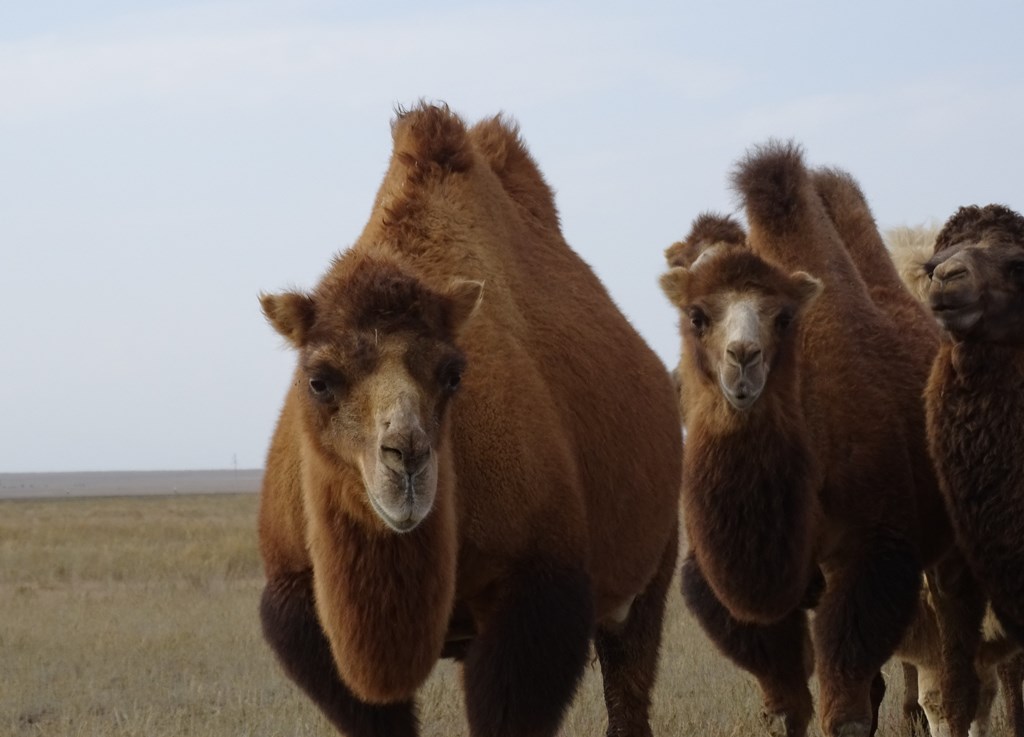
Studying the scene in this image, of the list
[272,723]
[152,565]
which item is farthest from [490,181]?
[152,565]

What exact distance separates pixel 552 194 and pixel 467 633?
277cm

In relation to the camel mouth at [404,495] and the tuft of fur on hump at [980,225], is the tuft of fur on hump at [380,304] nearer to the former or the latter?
the camel mouth at [404,495]

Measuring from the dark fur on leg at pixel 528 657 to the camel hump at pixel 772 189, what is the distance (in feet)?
9.47

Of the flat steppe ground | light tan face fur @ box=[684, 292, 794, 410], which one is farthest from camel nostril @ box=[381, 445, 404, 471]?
the flat steppe ground

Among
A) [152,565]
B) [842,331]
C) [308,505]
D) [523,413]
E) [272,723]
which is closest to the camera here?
A: [308,505]

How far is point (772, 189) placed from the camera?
7602mm

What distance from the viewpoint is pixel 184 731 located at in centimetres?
856

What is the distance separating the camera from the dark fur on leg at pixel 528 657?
519cm

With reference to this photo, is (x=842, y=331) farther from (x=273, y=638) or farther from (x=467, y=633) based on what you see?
(x=273, y=638)

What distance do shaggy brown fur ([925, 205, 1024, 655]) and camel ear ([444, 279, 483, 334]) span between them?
2503 millimetres

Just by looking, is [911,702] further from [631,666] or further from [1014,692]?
[631,666]

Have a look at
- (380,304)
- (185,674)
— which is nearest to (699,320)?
(380,304)

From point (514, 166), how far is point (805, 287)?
5.47 ft

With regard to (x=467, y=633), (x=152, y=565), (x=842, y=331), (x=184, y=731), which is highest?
(x=842, y=331)
